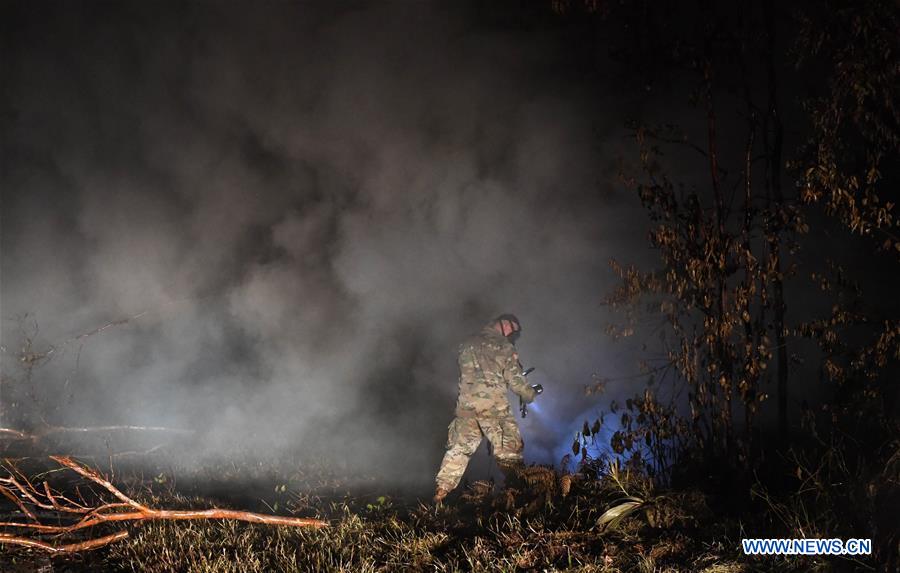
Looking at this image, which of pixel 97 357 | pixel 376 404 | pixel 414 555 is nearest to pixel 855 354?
pixel 414 555

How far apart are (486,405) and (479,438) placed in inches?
12.1

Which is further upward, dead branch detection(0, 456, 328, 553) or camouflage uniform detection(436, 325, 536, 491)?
camouflage uniform detection(436, 325, 536, 491)

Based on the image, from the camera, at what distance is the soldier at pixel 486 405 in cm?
468

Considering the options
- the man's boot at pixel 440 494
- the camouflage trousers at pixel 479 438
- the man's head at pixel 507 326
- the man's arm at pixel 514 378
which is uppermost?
the man's head at pixel 507 326

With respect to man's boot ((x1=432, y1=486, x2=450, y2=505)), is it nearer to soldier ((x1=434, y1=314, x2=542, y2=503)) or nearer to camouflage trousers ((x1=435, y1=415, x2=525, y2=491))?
soldier ((x1=434, y1=314, x2=542, y2=503))

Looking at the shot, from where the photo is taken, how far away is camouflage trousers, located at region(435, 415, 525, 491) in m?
4.67

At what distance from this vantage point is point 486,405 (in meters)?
4.83

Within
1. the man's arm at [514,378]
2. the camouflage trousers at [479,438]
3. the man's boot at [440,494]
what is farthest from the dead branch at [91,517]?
the man's arm at [514,378]

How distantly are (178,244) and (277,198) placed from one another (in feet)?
5.33

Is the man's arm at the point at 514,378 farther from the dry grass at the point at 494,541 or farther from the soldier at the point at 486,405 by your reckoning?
the dry grass at the point at 494,541

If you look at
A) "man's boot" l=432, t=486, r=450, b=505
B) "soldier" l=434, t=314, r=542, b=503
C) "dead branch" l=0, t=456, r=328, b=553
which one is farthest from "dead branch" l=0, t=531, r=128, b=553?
"soldier" l=434, t=314, r=542, b=503

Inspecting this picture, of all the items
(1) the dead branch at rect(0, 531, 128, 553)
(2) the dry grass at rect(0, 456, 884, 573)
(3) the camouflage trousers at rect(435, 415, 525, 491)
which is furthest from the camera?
(3) the camouflage trousers at rect(435, 415, 525, 491)

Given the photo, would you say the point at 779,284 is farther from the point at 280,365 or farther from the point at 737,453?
the point at 280,365

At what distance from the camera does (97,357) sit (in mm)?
8188
